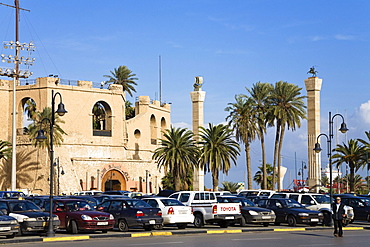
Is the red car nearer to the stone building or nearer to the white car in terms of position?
the white car

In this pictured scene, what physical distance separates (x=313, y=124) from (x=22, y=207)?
4223 cm

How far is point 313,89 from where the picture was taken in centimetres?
6153

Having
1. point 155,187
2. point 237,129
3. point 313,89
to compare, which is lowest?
point 155,187

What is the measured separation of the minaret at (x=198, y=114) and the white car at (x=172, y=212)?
37.4 m

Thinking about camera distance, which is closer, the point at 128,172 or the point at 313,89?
the point at 313,89

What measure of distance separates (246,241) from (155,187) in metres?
59.3

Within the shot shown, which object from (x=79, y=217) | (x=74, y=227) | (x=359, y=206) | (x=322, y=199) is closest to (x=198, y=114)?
(x=322, y=199)

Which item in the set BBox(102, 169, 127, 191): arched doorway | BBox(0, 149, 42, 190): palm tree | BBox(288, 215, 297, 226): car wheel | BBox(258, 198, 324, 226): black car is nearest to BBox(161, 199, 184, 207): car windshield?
BBox(258, 198, 324, 226): black car

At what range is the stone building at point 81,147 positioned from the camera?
227 ft

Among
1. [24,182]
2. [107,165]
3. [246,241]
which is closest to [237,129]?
[107,165]

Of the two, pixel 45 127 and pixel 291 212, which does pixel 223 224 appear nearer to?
pixel 291 212

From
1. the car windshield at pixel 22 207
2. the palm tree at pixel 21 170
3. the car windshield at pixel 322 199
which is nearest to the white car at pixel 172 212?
the car windshield at pixel 22 207

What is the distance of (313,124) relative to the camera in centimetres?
6131

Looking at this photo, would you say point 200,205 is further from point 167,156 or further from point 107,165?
point 107,165
